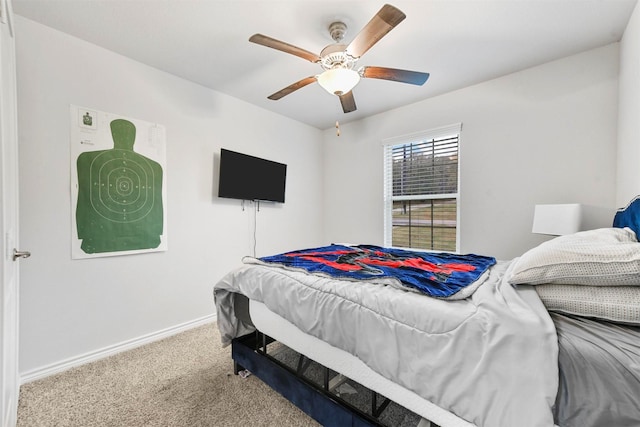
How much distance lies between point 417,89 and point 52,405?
13.2ft

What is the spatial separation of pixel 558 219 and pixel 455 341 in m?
1.85

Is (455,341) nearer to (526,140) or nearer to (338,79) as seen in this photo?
(338,79)

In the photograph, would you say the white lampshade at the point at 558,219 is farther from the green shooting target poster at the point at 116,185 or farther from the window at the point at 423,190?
the green shooting target poster at the point at 116,185

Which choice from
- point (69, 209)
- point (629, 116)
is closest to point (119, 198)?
point (69, 209)

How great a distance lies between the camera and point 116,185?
226cm

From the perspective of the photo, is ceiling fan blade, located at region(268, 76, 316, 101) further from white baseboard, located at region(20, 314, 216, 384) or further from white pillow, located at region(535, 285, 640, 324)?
white baseboard, located at region(20, 314, 216, 384)

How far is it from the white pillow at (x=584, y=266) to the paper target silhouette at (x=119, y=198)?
9.16 ft

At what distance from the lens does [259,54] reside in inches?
91.3

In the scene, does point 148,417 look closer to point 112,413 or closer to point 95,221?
point 112,413

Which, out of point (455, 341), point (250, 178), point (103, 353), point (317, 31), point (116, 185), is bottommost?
point (103, 353)

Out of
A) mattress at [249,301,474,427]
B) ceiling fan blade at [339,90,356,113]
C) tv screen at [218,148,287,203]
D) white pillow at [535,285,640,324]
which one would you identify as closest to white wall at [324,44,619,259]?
ceiling fan blade at [339,90,356,113]

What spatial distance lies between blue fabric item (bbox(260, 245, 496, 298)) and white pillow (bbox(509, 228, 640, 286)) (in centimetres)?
28

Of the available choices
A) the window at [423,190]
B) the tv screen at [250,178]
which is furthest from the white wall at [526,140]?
the tv screen at [250,178]

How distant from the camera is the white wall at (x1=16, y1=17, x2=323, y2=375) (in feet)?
6.21
